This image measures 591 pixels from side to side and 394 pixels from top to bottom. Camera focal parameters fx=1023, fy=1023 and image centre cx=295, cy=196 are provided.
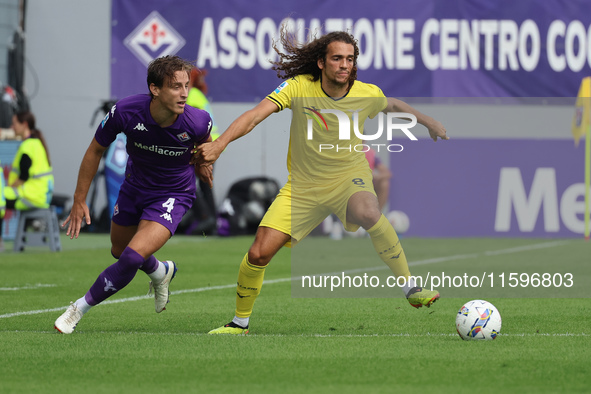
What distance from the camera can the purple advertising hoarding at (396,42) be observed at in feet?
61.1

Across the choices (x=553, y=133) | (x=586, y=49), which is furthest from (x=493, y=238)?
(x=586, y=49)

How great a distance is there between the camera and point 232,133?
247 inches

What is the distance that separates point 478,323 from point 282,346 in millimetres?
1200

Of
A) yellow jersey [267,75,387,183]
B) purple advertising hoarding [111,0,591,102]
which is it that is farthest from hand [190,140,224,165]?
purple advertising hoarding [111,0,591,102]

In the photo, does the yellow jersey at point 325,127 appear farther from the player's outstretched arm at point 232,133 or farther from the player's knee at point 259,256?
the player's knee at point 259,256

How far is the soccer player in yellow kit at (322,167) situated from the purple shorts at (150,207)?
0.59 meters

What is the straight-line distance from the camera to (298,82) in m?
6.90

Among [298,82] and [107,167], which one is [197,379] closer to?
[298,82]

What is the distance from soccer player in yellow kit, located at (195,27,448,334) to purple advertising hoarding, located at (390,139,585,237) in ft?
25.0

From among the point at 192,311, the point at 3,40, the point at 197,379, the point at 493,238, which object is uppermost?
the point at 3,40

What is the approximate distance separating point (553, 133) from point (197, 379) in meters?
14.8

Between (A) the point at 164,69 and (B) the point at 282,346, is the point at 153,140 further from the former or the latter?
(B) the point at 282,346

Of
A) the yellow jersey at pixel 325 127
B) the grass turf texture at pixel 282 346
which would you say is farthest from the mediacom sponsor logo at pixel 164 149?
the grass turf texture at pixel 282 346

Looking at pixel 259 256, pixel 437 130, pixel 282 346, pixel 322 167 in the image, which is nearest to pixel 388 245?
pixel 322 167
